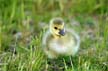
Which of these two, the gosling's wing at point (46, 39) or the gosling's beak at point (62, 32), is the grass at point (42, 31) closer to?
the gosling's wing at point (46, 39)

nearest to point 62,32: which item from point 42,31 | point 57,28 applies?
point 57,28

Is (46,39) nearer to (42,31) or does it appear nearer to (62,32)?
(62,32)

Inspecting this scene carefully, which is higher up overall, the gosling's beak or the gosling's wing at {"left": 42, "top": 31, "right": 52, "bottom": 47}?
the gosling's beak

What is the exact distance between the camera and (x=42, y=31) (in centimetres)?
450

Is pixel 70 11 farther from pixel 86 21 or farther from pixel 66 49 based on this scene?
pixel 66 49

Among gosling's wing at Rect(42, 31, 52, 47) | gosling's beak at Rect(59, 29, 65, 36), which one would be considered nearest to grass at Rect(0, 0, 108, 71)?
gosling's wing at Rect(42, 31, 52, 47)

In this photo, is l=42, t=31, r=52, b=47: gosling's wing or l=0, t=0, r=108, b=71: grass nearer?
l=0, t=0, r=108, b=71: grass

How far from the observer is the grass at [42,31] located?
374 cm

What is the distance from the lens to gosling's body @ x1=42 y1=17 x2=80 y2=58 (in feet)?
12.7

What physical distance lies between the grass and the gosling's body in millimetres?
58

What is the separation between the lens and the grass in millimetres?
3742

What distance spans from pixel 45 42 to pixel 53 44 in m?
0.08

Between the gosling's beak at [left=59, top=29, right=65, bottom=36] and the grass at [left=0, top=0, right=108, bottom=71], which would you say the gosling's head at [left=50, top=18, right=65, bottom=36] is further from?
the grass at [left=0, top=0, right=108, bottom=71]

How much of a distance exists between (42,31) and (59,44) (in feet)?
2.15
